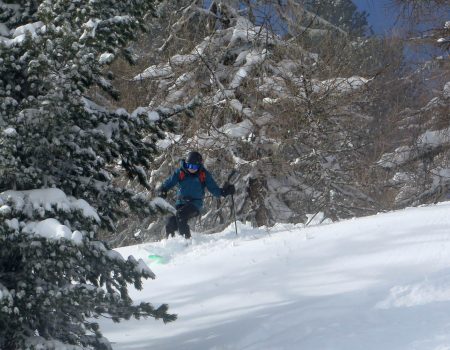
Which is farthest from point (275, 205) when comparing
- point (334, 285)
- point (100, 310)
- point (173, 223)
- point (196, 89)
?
point (100, 310)

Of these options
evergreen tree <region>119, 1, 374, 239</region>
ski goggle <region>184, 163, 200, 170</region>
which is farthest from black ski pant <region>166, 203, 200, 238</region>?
evergreen tree <region>119, 1, 374, 239</region>

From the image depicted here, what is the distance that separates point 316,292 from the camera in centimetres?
612

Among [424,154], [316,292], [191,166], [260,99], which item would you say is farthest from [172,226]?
[424,154]

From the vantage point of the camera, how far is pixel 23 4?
5492 millimetres

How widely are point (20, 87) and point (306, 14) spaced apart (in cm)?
1089

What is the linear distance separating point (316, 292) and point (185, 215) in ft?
15.5

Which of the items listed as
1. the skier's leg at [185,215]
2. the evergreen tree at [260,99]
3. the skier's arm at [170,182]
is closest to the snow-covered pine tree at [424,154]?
the evergreen tree at [260,99]

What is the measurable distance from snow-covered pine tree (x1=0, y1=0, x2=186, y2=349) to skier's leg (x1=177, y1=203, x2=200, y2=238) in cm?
507

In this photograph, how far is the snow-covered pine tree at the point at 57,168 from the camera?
4703mm

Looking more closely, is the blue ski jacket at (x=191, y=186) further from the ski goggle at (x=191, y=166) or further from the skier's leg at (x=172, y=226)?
the skier's leg at (x=172, y=226)

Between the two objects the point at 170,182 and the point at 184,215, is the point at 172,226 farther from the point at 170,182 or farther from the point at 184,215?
the point at 170,182

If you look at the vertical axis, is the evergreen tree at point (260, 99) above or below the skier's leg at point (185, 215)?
above

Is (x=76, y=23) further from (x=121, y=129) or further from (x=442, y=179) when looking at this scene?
(x=442, y=179)

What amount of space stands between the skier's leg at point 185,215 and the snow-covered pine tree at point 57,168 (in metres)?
5.07
